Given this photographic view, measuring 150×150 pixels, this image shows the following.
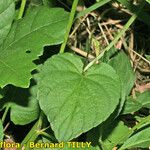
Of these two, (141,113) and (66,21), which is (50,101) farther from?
(141,113)

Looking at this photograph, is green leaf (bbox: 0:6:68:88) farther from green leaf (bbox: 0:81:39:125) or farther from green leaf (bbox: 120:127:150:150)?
green leaf (bbox: 120:127:150:150)

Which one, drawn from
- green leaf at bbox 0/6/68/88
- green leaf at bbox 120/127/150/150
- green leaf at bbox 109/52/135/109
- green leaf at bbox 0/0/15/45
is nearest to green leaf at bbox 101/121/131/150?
green leaf at bbox 120/127/150/150

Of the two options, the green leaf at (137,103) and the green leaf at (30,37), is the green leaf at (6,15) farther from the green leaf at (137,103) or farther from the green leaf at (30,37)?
the green leaf at (137,103)

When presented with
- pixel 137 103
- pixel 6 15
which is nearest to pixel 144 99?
pixel 137 103

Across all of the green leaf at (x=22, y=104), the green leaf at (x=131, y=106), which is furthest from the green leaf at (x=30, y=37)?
the green leaf at (x=131, y=106)

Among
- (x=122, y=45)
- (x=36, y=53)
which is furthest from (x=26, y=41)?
(x=122, y=45)

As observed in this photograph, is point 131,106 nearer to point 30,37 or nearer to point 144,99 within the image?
point 144,99
